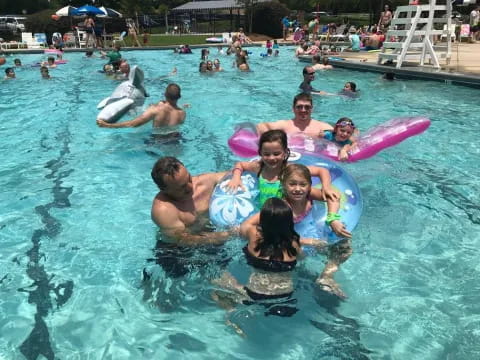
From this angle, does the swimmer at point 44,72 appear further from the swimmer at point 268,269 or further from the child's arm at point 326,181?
the swimmer at point 268,269

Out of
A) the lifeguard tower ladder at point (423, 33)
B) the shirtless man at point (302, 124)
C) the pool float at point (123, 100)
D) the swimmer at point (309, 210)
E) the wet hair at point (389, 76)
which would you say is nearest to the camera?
the swimmer at point (309, 210)

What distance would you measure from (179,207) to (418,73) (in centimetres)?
990

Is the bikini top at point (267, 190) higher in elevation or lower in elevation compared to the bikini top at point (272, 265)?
higher

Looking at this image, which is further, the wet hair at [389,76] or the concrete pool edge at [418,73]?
the wet hair at [389,76]

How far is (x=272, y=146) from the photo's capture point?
128 inches

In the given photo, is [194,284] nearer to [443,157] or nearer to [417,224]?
[417,224]

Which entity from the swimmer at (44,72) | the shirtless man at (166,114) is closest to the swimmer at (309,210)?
the shirtless man at (166,114)

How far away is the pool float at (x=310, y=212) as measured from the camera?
3.23 m

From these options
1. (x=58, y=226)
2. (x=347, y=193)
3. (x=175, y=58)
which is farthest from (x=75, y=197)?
(x=175, y=58)

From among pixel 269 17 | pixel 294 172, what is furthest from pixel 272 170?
pixel 269 17

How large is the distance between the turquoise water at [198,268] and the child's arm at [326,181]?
48cm

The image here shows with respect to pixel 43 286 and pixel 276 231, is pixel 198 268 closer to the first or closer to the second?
pixel 276 231

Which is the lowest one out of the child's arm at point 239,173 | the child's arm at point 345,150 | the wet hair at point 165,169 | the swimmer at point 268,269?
the swimmer at point 268,269

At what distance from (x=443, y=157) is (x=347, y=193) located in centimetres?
314
